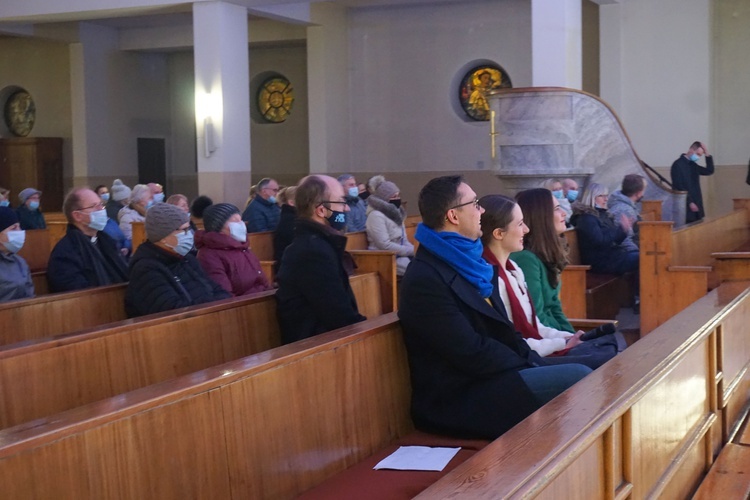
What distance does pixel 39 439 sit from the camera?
6.75 ft

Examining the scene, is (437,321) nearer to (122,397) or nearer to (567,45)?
(122,397)

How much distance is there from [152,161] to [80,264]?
46.7ft

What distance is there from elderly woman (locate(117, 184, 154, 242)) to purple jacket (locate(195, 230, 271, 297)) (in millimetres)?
3120

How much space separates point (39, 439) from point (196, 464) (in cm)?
56

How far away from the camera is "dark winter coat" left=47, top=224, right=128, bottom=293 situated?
552 cm

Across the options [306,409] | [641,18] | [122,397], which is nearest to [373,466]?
[306,409]

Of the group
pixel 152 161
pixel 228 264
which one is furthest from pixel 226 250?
pixel 152 161

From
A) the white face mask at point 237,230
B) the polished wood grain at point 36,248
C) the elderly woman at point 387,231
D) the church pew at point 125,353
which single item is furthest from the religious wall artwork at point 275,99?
the church pew at point 125,353

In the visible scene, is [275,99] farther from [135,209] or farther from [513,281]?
[513,281]

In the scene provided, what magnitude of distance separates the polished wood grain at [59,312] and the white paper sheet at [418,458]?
190 cm

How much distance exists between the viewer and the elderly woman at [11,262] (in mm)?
5195

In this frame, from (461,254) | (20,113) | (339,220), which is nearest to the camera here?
(461,254)

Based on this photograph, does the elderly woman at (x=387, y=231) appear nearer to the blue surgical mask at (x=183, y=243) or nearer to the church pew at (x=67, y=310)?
the church pew at (x=67, y=310)

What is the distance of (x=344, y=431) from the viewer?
3242 mm
